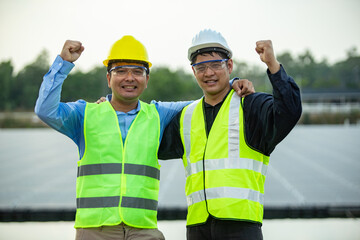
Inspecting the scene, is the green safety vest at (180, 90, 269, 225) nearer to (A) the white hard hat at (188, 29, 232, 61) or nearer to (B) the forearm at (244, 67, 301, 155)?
(B) the forearm at (244, 67, 301, 155)

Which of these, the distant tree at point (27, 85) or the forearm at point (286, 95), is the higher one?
the distant tree at point (27, 85)

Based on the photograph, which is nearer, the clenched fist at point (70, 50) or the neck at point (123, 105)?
the clenched fist at point (70, 50)

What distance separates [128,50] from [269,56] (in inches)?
43.3

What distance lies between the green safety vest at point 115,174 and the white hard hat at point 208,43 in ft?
2.35

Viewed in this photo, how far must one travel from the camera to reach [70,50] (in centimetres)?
271

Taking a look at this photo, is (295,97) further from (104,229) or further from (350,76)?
(350,76)

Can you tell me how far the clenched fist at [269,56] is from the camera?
2.42 metres

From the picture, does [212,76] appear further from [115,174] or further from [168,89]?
[168,89]

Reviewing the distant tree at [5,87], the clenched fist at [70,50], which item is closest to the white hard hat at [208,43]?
the clenched fist at [70,50]

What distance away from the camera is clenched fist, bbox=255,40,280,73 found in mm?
A: 2420

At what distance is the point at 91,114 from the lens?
9.30ft

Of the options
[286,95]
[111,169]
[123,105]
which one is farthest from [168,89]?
[286,95]

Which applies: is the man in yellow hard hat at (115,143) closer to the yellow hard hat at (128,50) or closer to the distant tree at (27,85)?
the yellow hard hat at (128,50)

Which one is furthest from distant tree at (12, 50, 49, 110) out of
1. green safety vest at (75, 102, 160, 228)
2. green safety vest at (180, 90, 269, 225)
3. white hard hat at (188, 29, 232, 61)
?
green safety vest at (180, 90, 269, 225)
